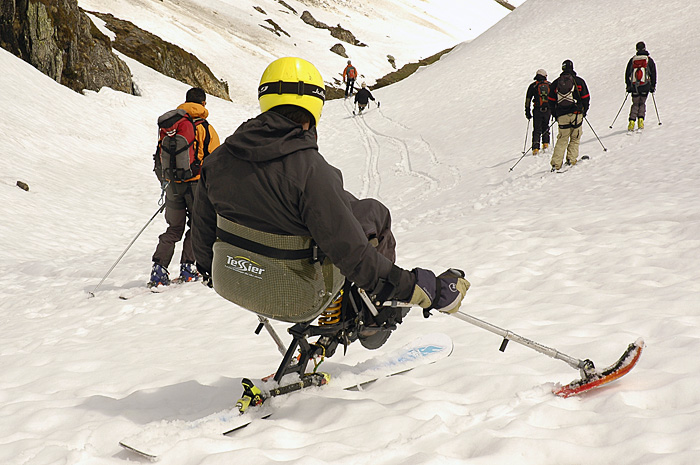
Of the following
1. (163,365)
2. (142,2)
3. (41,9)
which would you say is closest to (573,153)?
(163,365)

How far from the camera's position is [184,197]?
7145mm

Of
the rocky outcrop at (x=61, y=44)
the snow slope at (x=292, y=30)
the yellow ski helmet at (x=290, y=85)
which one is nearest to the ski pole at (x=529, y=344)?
the yellow ski helmet at (x=290, y=85)

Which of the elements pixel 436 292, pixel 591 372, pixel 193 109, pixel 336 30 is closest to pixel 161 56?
pixel 193 109

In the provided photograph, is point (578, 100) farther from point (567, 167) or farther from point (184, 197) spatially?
point (184, 197)

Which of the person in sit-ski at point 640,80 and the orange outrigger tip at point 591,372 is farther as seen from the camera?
the person in sit-ski at point 640,80

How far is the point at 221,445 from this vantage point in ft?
9.70

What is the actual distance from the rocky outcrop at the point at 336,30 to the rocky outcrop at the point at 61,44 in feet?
143

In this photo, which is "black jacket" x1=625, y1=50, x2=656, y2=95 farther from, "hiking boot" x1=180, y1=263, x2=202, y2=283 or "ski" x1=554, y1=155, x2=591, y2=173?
"hiking boot" x1=180, y1=263, x2=202, y2=283

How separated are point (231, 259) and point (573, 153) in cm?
1100

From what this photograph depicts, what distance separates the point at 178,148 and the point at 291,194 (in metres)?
4.63

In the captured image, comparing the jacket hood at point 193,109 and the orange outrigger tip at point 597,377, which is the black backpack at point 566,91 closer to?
the jacket hood at point 193,109

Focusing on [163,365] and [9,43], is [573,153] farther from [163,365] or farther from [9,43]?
[9,43]

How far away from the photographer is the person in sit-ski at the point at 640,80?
13562mm

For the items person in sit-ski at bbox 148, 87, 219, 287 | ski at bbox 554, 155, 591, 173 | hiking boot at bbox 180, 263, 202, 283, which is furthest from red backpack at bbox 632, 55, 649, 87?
hiking boot at bbox 180, 263, 202, 283
